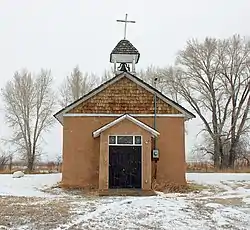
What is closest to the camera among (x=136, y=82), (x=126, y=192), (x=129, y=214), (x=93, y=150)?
(x=129, y=214)

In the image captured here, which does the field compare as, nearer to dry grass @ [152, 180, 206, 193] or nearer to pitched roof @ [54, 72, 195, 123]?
dry grass @ [152, 180, 206, 193]

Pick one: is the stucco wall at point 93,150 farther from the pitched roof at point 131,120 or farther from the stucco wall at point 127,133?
the stucco wall at point 127,133

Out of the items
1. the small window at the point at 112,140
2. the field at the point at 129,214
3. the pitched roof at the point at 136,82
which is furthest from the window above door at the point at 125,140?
the field at the point at 129,214

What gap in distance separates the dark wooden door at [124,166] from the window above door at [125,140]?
0.20m

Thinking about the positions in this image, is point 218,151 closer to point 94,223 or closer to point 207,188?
point 207,188

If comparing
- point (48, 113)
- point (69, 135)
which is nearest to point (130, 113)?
point (69, 135)

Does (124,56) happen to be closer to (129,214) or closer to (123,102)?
(123,102)

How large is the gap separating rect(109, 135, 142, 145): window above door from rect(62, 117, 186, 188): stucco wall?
1.22 m

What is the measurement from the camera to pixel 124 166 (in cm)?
1944

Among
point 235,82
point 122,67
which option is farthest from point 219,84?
point 122,67

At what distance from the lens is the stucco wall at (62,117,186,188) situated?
66.7 feet

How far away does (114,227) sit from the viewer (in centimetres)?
988

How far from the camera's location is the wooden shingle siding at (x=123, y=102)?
20875 mm

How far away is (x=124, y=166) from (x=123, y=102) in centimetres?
355
